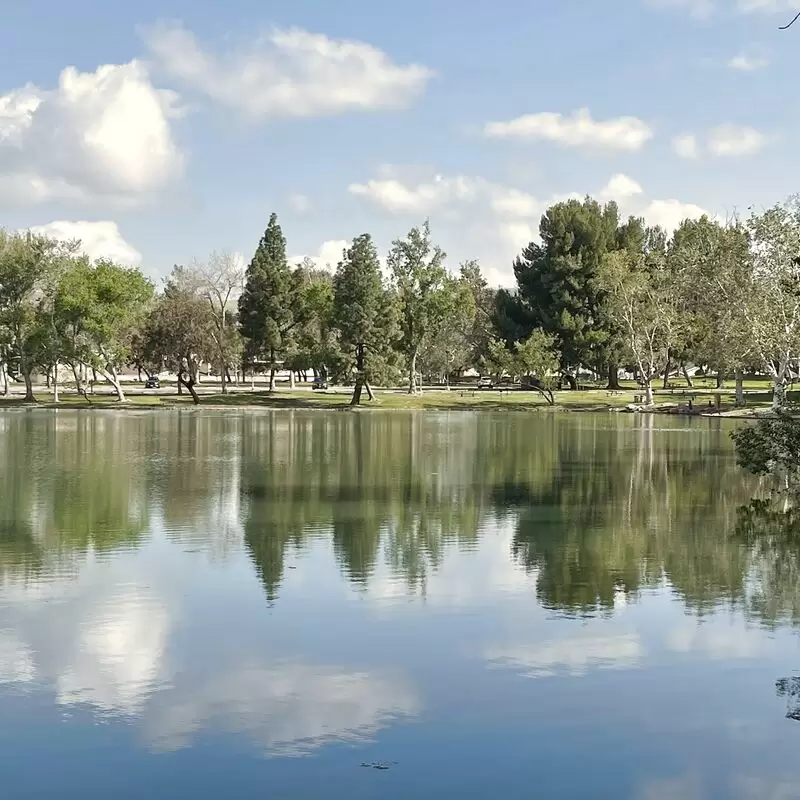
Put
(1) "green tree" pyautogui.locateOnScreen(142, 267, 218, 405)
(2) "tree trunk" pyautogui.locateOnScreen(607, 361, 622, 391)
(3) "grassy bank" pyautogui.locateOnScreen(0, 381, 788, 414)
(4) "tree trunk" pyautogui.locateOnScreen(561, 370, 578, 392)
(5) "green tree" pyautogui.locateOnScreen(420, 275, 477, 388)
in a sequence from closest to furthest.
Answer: (3) "grassy bank" pyautogui.locateOnScreen(0, 381, 788, 414), (2) "tree trunk" pyautogui.locateOnScreen(607, 361, 622, 391), (4) "tree trunk" pyautogui.locateOnScreen(561, 370, 578, 392), (1) "green tree" pyautogui.locateOnScreen(142, 267, 218, 405), (5) "green tree" pyautogui.locateOnScreen(420, 275, 477, 388)

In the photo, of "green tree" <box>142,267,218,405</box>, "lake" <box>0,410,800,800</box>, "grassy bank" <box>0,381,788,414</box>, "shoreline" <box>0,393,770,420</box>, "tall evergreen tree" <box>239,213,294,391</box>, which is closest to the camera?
"lake" <box>0,410,800,800</box>

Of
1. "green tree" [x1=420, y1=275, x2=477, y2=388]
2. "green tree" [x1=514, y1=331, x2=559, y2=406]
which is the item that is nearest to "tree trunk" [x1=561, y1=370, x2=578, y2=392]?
"green tree" [x1=420, y1=275, x2=477, y2=388]

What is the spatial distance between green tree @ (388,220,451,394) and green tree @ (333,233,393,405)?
714cm

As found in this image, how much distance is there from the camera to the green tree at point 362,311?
299 ft

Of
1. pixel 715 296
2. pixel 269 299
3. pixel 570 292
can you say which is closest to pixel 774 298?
pixel 715 296

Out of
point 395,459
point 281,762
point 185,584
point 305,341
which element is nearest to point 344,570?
point 185,584

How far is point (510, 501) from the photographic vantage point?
31422mm

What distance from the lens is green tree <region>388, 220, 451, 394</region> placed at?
99938 millimetres

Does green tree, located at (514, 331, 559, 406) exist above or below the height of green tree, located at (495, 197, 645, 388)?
below

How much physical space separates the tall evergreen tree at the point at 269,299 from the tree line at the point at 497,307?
0.45 feet

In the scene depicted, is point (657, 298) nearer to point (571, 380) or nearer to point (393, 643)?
point (571, 380)

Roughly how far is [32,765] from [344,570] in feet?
33.6

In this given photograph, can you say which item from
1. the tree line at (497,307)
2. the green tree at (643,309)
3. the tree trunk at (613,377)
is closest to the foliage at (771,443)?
the tree line at (497,307)

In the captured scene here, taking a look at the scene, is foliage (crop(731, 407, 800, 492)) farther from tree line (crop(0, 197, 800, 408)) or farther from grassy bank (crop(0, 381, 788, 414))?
grassy bank (crop(0, 381, 788, 414))
